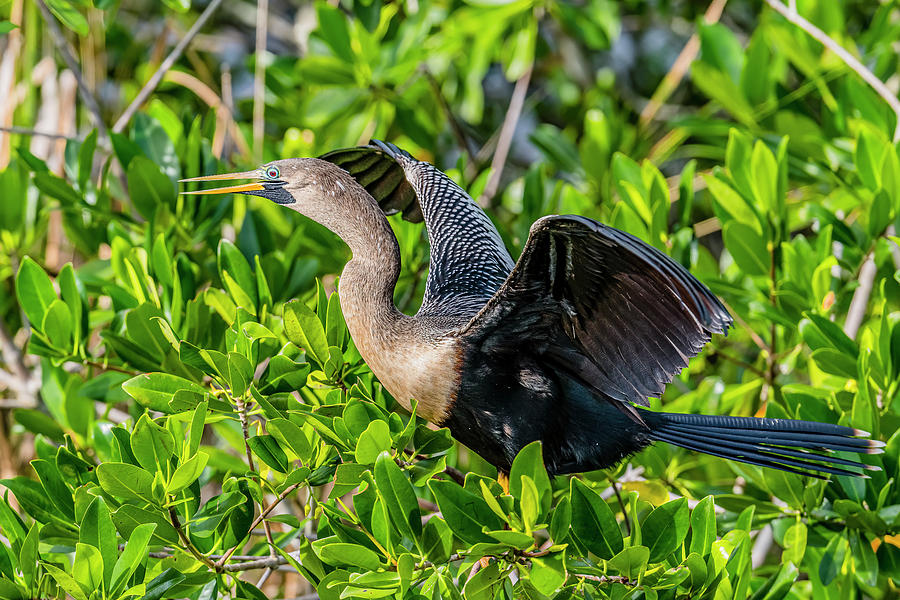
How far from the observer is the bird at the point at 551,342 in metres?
1.65

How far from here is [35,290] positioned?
2.23m

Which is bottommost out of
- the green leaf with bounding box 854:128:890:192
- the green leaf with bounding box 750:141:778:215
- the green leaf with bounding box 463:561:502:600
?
the green leaf with bounding box 463:561:502:600

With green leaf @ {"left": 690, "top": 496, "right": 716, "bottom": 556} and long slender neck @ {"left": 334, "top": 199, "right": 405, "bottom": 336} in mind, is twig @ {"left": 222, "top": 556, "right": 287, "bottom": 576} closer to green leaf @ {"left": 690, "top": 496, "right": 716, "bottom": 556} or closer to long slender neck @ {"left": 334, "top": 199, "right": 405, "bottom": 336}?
long slender neck @ {"left": 334, "top": 199, "right": 405, "bottom": 336}

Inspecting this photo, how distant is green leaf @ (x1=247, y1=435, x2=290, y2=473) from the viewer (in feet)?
5.57

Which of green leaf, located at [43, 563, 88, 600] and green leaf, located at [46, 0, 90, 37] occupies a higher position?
green leaf, located at [46, 0, 90, 37]

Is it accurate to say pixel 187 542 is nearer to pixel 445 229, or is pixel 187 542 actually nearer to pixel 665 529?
pixel 665 529

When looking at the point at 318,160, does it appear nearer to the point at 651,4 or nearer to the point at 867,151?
the point at 867,151

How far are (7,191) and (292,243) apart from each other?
822 millimetres

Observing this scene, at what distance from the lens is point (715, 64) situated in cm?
315

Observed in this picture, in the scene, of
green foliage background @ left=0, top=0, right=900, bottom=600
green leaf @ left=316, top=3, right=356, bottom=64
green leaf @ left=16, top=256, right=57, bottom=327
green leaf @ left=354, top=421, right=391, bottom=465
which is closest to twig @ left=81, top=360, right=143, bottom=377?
green foliage background @ left=0, top=0, right=900, bottom=600

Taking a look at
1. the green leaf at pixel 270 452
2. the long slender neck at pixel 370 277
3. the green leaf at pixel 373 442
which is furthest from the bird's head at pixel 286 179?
the green leaf at pixel 373 442

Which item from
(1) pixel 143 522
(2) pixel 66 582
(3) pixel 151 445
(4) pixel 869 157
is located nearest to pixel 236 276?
(3) pixel 151 445

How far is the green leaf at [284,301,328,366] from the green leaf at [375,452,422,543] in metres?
0.35

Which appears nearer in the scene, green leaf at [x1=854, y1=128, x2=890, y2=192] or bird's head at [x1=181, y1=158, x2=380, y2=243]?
bird's head at [x1=181, y1=158, x2=380, y2=243]
